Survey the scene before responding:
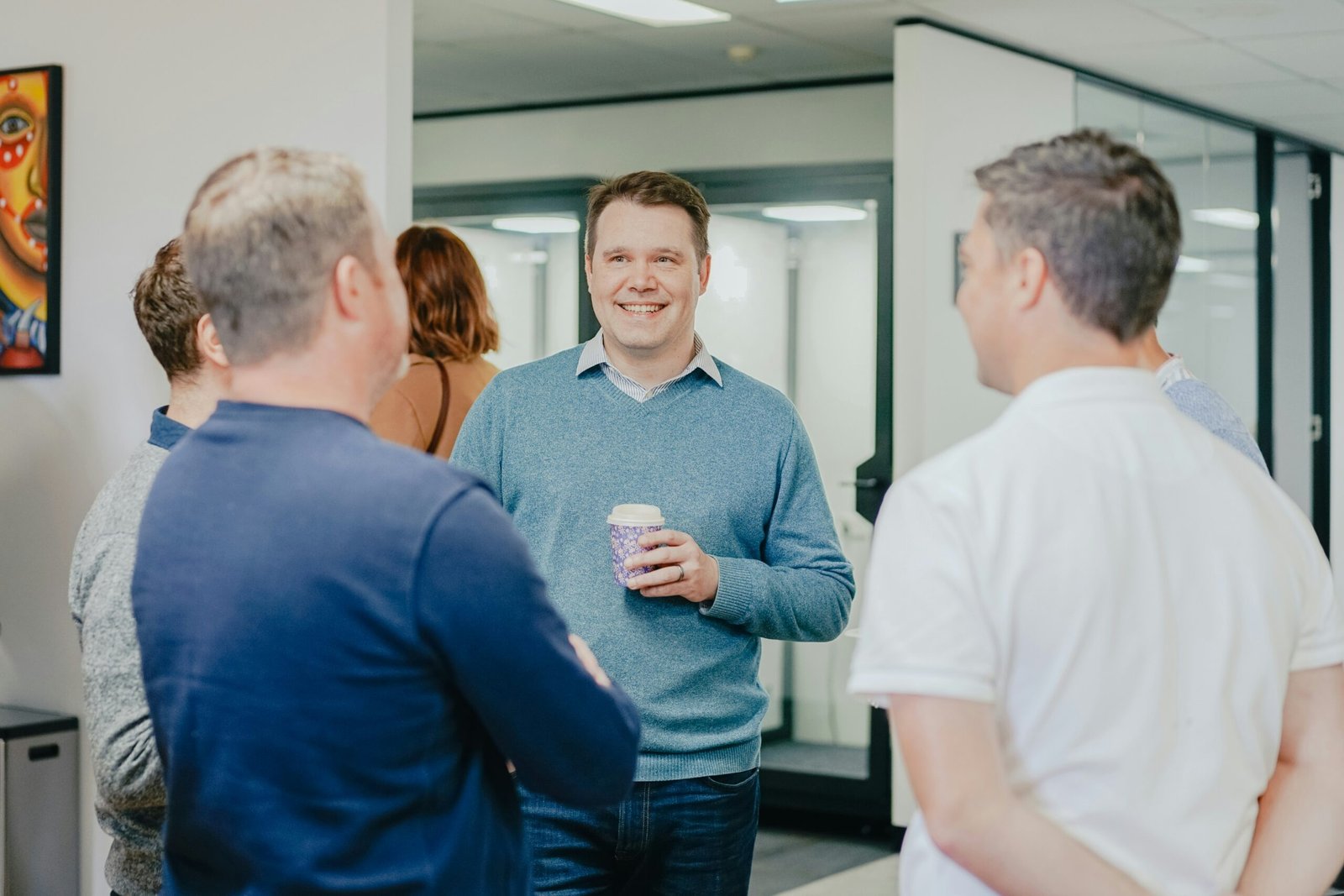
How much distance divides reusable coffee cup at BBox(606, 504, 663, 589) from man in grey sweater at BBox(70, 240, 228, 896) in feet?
1.74

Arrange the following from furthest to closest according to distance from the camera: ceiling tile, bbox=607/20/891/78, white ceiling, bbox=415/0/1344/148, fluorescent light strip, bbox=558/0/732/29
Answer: ceiling tile, bbox=607/20/891/78
white ceiling, bbox=415/0/1344/148
fluorescent light strip, bbox=558/0/732/29

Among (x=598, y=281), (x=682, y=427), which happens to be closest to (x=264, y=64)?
(x=598, y=281)

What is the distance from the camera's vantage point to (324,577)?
43.3 inches

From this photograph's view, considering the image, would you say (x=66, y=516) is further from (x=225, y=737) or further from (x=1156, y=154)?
(x=1156, y=154)

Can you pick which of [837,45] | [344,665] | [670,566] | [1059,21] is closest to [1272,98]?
[1059,21]

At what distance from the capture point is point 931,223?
15.2 feet

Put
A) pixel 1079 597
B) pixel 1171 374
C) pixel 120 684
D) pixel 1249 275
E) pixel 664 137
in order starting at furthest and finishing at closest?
1. pixel 1249 275
2. pixel 664 137
3. pixel 1171 374
4. pixel 120 684
5. pixel 1079 597

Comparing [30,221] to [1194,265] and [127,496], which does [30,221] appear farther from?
[1194,265]

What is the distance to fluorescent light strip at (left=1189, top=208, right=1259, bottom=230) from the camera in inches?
246

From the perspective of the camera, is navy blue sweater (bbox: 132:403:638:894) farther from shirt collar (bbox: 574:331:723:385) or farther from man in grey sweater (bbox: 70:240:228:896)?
shirt collar (bbox: 574:331:723:385)

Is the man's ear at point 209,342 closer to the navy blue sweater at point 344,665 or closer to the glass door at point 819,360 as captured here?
the navy blue sweater at point 344,665

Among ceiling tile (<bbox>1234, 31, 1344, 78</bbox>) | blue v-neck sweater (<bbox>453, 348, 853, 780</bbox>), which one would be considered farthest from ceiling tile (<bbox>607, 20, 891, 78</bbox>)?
blue v-neck sweater (<bbox>453, 348, 853, 780</bbox>)

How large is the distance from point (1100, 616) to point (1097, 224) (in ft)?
0.97

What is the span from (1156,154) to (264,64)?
3898 millimetres
